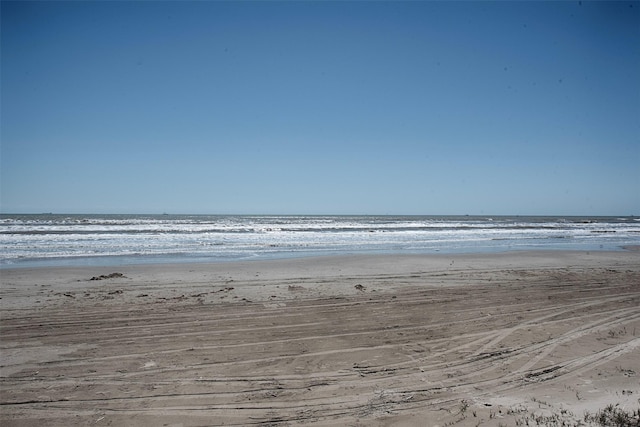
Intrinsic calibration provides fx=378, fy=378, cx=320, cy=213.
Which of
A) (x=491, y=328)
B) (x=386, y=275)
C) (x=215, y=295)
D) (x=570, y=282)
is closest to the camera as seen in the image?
(x=491, y=328)

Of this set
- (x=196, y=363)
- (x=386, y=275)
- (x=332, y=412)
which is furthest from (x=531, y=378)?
(x=386, y=275)

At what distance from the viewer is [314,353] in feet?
18.7

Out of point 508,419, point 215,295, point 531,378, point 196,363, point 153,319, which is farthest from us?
point 215,295

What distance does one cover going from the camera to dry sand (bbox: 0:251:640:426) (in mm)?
4129

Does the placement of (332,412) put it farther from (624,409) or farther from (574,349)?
(574,349)

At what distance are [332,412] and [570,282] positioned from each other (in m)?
10.9

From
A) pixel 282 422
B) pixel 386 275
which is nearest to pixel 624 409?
pixel 282 422

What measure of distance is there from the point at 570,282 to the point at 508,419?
998 cm

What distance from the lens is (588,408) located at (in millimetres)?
3938

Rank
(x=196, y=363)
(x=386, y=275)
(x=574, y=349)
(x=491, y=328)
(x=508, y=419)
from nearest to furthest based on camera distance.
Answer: (x=508, y=419) < (x=196, y=363) < (x=574, y=349) < (x=491, y=328) < (x=386, y=275)

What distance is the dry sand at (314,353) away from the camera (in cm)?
413

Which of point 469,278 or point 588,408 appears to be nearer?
point 588,408

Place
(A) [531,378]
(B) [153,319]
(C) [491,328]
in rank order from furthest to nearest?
(B) [153,319], (C) [491,328], (A) [531,378]

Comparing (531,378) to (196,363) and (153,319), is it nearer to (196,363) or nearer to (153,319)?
(196,363)
